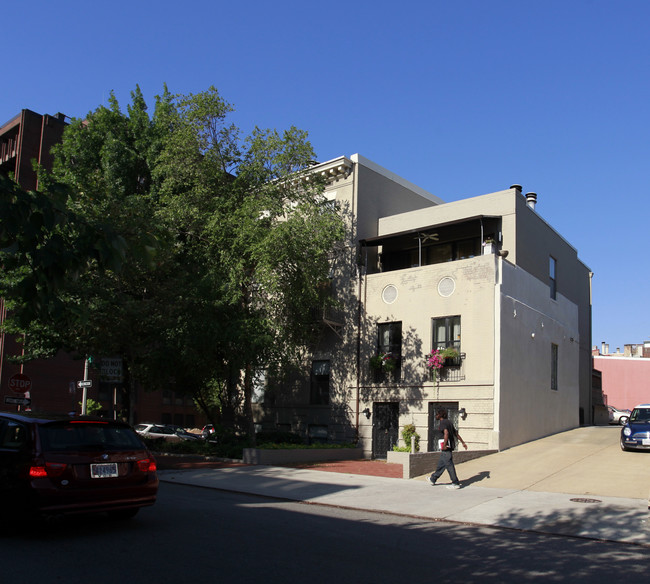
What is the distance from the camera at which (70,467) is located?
783 cm

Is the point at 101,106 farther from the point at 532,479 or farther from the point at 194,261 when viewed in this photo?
the point at 532,479

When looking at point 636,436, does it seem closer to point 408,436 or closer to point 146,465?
point 408,436

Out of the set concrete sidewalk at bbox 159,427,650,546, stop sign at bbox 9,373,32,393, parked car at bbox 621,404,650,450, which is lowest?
concrete sidewalk at bbox 159,427,650,546

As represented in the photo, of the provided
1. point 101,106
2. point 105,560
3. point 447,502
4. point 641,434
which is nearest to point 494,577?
point 105,560

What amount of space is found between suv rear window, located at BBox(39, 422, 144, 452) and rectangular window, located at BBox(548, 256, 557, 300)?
860 inches

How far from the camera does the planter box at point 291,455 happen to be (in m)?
19.2

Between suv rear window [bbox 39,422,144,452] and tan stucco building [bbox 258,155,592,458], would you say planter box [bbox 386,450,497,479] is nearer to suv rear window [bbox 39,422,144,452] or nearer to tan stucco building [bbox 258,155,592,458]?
tan stucco building [bbox 258,155,592,458]

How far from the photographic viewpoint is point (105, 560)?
6777 millimetres

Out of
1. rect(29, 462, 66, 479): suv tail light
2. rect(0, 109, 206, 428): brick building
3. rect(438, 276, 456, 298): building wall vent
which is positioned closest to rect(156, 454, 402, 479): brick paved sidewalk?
rect(438, 276, 456, 298): building wall vent

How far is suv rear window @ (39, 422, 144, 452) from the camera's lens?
803 centimetres

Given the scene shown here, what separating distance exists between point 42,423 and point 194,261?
15.1m

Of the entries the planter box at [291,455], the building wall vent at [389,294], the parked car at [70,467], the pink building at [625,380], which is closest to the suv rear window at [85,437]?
the parked car at [70,467]

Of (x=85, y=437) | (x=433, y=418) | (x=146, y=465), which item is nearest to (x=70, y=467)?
(x=85, y=437)

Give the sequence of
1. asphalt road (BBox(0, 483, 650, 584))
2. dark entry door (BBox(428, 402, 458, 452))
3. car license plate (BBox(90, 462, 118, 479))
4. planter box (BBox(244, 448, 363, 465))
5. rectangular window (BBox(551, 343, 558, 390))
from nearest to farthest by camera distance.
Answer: asphalt road (BBox(0, 483, 650, 584))
car license plate (BBox(90, 462, 118, 479))
planter box (BBox(244, 448, 363, 465))
dark entry door (BBox(428, 402, 458, 452))
rectangular window (BBox(551, 343, 558, 390))
